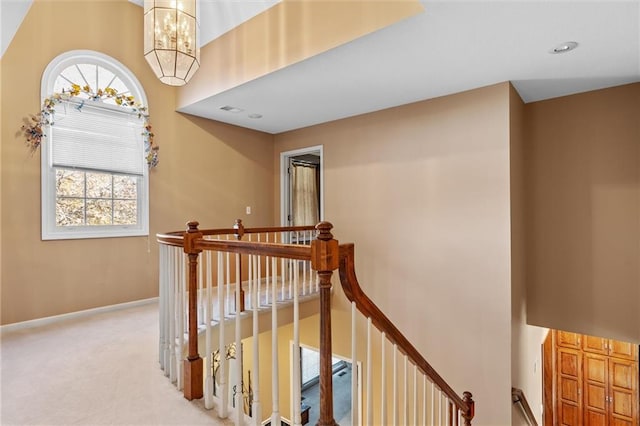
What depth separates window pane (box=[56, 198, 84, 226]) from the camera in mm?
3623

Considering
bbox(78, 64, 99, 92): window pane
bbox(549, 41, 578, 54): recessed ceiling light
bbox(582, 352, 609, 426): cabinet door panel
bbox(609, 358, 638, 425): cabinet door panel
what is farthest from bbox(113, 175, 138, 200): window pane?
bbox(609, 358, 638, 425): cabinet door panel

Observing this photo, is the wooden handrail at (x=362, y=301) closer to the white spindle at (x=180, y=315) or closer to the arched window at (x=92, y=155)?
the white spindle at (x=180, y=315)

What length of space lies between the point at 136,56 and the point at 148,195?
1.70 m

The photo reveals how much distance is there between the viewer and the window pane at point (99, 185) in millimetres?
3828

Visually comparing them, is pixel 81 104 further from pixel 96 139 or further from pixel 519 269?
pixel 519 269

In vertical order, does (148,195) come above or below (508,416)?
above

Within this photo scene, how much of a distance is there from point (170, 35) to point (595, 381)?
7.23 meters

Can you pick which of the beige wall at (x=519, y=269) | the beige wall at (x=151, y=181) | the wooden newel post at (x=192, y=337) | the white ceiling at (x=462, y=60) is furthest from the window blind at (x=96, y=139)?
the beige wall at (x=519, y=269)

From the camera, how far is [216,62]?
4.02 meters

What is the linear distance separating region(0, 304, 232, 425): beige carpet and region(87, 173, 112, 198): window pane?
55.6 inches

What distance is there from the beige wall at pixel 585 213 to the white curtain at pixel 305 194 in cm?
379

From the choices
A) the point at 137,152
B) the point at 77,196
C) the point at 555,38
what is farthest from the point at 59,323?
the point at 555,38

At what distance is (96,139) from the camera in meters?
3.85

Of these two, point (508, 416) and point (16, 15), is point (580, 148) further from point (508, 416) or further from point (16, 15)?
point (16, 15)
